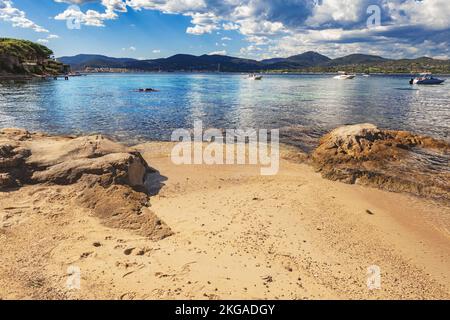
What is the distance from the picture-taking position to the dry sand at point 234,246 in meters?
7.06

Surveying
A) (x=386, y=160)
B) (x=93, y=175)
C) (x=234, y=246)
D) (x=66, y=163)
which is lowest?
(x=234, y=246)

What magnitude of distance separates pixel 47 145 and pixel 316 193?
11281 mm

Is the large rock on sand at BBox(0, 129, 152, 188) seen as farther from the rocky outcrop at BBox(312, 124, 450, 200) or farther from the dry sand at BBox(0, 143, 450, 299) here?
the rocky outcrop at BBox(312, 124, 450, 200)

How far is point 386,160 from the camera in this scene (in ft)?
54.9

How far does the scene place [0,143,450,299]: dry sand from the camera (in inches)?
278

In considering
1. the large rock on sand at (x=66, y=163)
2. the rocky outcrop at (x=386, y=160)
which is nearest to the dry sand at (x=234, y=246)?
the large rock on sand at (x=66, y=163)

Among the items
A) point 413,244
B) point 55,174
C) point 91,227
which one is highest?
point 55,174

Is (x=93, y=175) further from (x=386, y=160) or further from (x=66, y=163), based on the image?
(x=386, y=160)

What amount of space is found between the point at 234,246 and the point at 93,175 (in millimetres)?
6122

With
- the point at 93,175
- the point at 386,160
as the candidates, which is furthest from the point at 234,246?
the point at 386,160

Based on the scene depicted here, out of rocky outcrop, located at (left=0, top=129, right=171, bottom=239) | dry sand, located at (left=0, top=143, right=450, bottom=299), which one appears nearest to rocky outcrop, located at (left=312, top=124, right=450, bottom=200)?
dry sand, located at (left=0, top=143, right=450, bottom=299)

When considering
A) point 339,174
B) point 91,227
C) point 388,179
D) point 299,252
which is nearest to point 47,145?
point 91,227
